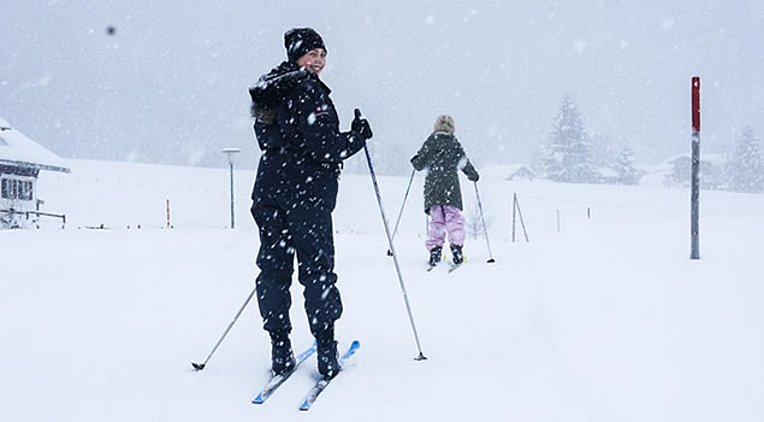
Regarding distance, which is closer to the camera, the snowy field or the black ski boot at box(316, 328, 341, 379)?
the snowy field

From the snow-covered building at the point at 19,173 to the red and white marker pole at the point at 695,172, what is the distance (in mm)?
25856

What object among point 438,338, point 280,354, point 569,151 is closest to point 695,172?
point 438,338

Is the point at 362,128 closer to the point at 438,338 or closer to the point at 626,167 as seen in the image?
the point at 438,338

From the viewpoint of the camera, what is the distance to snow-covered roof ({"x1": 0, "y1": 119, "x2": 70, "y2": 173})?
26177 millimetres

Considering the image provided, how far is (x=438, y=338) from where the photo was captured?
4539 mm

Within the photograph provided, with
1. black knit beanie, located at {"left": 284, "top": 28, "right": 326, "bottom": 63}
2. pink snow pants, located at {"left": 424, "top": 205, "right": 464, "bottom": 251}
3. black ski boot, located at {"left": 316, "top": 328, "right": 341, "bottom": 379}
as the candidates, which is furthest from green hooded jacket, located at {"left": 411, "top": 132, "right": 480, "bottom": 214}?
black ski boot, located at {"left": 316, "top": 328, "right": 341, "bottom": 379}

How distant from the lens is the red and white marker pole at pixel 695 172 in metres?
5.80


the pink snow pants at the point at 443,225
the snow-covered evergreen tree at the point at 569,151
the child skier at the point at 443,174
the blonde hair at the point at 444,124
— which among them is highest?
the snow-covered evergreen tree at the point at 569,151

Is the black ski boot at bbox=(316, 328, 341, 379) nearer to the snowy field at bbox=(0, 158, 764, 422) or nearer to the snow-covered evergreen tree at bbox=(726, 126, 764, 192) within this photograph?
the snowy field at bbox=(0, 158, 764, 422)

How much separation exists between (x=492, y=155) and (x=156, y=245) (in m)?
168

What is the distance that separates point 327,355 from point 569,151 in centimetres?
6859

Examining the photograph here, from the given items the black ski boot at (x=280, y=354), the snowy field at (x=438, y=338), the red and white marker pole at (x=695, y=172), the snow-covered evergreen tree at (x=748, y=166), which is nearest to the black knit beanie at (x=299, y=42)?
the black ski boot at (x=280, y=354)

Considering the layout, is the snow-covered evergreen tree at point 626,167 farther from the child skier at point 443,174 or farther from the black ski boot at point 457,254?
the black ski boot at point 457,254

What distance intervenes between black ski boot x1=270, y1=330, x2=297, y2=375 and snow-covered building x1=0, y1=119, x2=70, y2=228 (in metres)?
25.5
